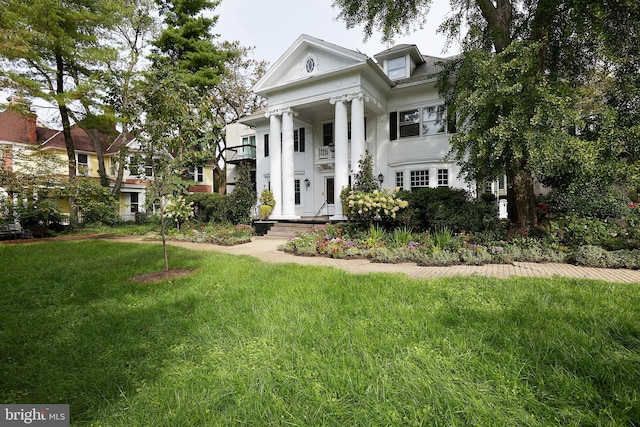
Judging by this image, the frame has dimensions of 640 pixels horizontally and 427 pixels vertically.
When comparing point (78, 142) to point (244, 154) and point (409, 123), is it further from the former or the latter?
point (409, 123)

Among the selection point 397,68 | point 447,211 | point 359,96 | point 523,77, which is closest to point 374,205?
point 447,211

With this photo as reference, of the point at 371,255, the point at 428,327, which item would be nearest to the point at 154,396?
the point at 428,327

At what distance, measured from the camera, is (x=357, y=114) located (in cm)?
1188

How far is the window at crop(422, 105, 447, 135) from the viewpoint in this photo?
42.0 ft

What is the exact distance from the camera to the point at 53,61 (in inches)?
608

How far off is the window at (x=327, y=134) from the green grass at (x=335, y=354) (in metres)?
12.2

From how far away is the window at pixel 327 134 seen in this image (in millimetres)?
15672

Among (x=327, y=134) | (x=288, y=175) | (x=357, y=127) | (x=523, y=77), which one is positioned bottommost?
(x=288, y=175)

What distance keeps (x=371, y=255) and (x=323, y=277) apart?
2.63 meters

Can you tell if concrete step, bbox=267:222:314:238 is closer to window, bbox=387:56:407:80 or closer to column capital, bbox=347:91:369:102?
column capital, bbox=347:91:369:102

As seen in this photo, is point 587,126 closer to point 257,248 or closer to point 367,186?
point 367,186

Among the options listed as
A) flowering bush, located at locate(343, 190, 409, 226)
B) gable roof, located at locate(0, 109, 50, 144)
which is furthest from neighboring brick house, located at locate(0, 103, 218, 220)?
flowering bush, located at locate(343, 190, 409, 226)

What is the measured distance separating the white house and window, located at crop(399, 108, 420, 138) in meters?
0.05

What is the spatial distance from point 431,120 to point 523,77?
22.9ft
